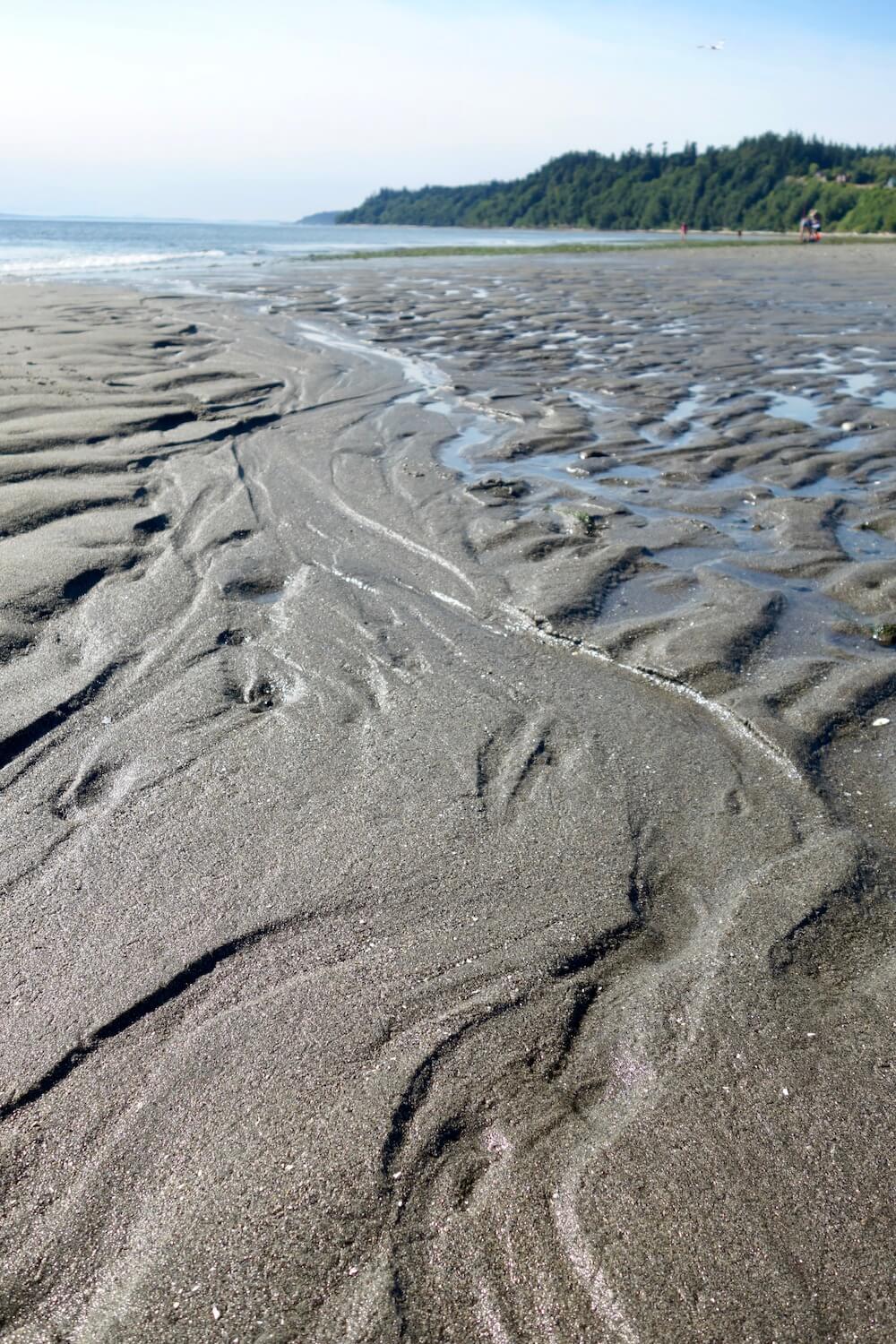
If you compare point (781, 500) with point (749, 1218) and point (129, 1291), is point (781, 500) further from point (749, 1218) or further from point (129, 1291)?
point (129, 1291)

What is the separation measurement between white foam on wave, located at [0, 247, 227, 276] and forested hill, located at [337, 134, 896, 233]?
37.7m

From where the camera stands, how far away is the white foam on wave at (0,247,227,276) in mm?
29734

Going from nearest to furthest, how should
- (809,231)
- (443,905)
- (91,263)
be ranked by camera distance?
(443,905) → (91,263) → (809,231)

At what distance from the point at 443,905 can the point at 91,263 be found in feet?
119

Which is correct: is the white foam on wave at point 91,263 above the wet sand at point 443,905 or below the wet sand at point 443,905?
below

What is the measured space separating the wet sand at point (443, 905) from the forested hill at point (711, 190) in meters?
57.1

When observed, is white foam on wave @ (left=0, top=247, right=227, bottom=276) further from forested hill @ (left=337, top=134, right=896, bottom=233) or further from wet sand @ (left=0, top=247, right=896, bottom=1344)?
forested hill @ (left=337, top=134, right=896, bottom=233)

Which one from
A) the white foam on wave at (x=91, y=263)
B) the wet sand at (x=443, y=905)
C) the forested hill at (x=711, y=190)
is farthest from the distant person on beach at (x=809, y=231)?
the wet sand at (x=443, y=905)

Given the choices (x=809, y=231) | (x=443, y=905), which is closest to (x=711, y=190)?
(x=809, y=231)

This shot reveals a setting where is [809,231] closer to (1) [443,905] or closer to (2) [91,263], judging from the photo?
(2) [91,263]

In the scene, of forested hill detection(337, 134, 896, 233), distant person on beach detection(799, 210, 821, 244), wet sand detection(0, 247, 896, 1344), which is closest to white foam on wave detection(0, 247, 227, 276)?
wet sand detection(0, 247, 896, 1344)

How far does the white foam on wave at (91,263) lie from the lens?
29.7 metres

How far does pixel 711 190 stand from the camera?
3127 inches

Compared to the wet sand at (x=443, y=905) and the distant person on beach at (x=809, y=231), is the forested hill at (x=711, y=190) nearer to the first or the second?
the distant person on beach at (x=809, y=231)
